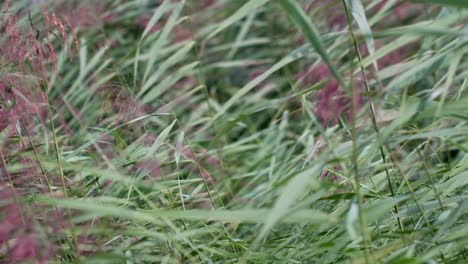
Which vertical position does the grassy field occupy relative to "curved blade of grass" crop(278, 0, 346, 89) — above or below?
below

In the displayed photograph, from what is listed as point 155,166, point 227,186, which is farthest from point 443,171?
point 227,186

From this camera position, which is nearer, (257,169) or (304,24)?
(304,24)

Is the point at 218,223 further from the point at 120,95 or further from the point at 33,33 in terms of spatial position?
the point at 33,33

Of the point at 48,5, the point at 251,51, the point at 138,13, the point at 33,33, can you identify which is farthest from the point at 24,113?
the point at 251,51

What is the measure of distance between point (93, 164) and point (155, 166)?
0.36 meters

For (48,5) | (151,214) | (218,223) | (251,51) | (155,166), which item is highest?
(48,5)

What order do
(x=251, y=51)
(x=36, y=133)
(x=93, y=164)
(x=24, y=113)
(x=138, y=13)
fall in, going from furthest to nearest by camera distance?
1. (x=251, y=51)
2. (x=138, y=13)
3. (x=36, y=133)
4. (x=93, y=164)
5. (x=24, y=113)

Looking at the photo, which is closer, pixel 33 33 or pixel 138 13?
pixel 33 33

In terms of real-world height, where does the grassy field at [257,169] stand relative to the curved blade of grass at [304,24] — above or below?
below

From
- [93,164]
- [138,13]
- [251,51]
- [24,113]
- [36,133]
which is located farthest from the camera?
[251,51]

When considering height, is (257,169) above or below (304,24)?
below

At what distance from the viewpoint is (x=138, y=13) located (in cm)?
304

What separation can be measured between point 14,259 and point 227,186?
879 mm

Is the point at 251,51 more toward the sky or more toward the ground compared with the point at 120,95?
more toward the ground
